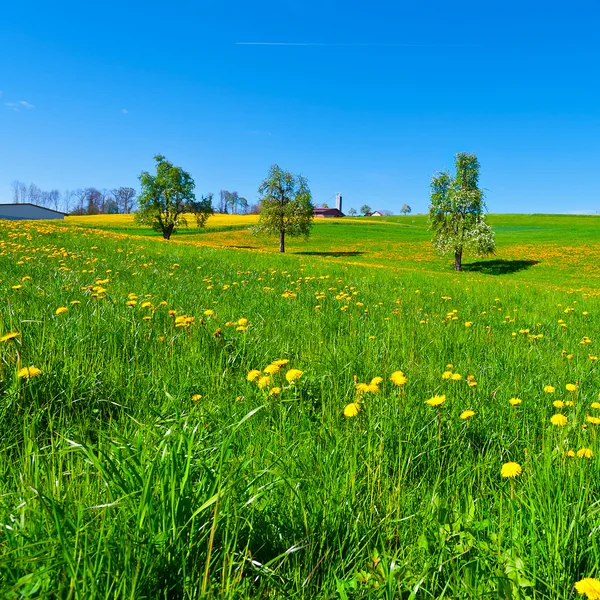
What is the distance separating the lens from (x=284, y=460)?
5.78 feet

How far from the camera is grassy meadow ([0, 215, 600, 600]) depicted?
1.16 m

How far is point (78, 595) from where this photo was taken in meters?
0.97

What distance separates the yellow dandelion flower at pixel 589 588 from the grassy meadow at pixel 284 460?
0.15 metres

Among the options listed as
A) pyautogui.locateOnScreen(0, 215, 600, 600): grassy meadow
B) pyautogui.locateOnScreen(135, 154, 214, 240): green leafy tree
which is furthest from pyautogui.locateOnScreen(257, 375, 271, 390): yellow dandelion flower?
pyautogui.locateOnScreen(135, 154, 214, 240): green leafy tree

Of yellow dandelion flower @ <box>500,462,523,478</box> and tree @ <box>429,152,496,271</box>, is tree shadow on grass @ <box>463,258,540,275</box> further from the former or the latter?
yellow dandelion flower @ <box>500,462,523,478</box>

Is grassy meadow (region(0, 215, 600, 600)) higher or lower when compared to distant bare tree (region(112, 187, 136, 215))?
lower

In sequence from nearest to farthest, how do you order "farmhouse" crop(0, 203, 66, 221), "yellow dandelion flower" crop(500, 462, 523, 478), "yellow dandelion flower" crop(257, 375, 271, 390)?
1. "yellow dandelion flower" crop(500, 462, 523, 478)
2. "yellow dandelion flower" crop(257, 375, 271, 390)
3. "farmhouse" crop(0, 203, 66, 221)

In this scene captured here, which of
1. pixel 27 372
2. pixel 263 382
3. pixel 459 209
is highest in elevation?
pixel 459 209

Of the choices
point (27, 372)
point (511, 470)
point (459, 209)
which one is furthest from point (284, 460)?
point (459, 209)

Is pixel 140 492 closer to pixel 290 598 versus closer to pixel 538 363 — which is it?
pixel 290 598

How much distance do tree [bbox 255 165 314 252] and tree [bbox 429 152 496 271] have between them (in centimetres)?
1516

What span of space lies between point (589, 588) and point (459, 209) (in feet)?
128

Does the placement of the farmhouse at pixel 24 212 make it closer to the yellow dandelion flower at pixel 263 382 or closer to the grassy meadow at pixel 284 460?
the grassy meadow at pixel 284 460

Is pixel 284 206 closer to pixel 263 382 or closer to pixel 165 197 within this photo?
pixel 165 197
